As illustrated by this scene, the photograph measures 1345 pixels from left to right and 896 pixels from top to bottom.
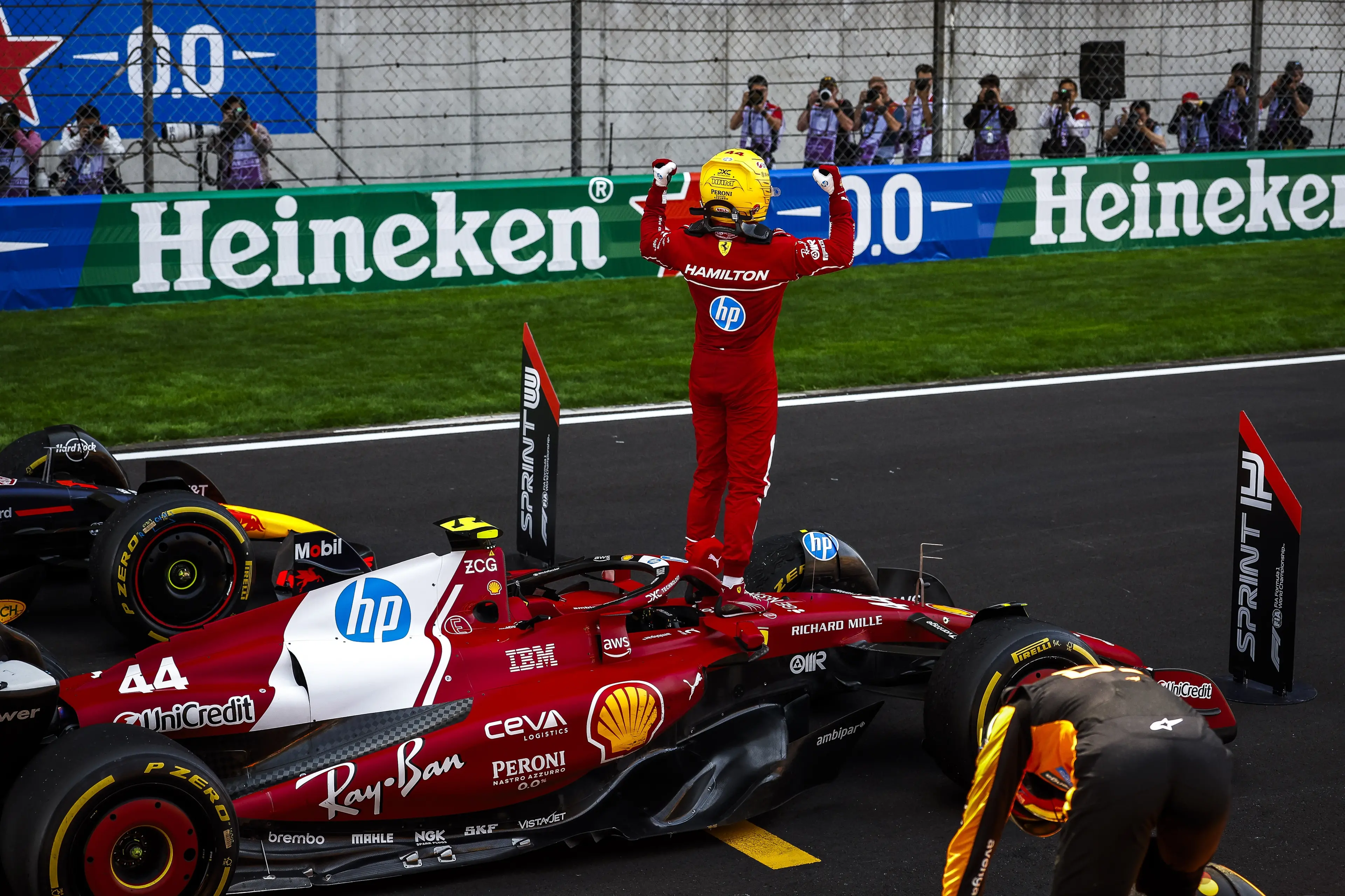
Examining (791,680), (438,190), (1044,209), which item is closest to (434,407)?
(438,190)

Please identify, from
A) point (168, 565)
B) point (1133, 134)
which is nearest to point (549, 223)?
point (1133, 134)

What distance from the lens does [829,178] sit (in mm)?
6852

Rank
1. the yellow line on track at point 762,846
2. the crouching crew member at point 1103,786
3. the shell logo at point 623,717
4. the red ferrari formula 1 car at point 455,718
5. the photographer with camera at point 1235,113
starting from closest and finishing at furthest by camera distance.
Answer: the crouching crew member at point 1103,786 < the red ferrari formula 1 car at point 455,718 < the yellow line on track at point 762,846 < the shell logo at point 623,717 < the photographer with camera at point 1235,113

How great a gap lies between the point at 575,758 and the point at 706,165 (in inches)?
114

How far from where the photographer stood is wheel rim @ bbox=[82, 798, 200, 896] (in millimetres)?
4008

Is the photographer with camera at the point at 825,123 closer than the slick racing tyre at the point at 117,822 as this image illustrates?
No

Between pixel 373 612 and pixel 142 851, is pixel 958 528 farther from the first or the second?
pixel 142 851

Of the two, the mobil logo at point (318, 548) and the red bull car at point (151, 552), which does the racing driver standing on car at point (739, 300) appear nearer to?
the mobil logo at point (318, 548)

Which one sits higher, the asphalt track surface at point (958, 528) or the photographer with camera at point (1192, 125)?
the photographer with camera at point (1192, 125)

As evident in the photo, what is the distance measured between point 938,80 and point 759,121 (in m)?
2.28

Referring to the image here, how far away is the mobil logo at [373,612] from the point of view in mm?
4949

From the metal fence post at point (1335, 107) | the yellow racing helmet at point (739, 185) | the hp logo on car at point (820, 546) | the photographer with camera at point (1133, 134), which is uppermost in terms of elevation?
the metal fence post at point (1335, 107)

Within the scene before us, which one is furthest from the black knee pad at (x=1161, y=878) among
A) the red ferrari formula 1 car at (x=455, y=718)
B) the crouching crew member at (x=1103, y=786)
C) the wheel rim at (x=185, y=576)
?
the wheel rim at (x=185, y=576)

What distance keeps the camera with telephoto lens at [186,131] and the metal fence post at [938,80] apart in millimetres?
7000
